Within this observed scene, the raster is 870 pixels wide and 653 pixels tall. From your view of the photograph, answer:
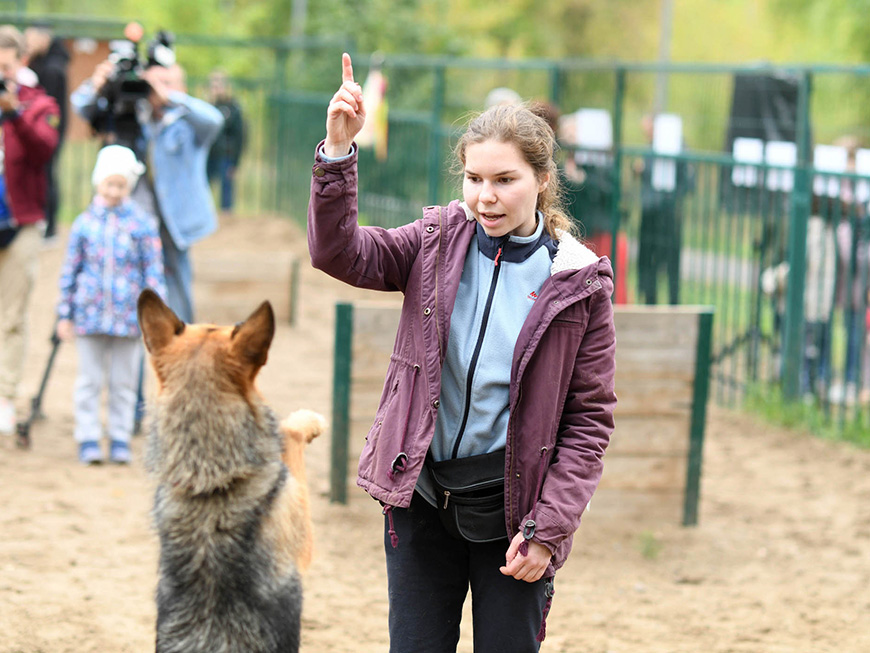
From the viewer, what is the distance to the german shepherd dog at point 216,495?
8.95 ft

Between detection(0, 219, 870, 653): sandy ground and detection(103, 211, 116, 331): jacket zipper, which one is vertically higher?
detection(103, 211, 116, 331): jacket zipper

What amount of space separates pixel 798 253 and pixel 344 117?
6.45 meters

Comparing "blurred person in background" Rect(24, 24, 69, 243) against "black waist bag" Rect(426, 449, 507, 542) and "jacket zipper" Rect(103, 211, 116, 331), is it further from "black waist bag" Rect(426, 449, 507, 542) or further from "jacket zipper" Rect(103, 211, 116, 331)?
"black waist bag" Rect(426, 449, 507, 542)

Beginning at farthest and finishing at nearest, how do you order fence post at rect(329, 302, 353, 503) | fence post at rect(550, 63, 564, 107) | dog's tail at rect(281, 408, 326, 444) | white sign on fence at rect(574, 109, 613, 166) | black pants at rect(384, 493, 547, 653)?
1. white sign on fence at rect(574, 109, 613, 166)
2. fence post at rect(550, 63, 564, 107)
3. fence post at rect(329, 302, 353, 503)
4. dog's tail at rect(281, 408, 326, 444)
5. black pants at rect(384, 493, 547, 653)

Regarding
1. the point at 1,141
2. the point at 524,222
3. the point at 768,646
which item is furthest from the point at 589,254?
the point at 1,141

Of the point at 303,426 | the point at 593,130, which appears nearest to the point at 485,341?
the point at 303,426

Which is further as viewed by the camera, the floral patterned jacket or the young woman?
the floral patterned jacket

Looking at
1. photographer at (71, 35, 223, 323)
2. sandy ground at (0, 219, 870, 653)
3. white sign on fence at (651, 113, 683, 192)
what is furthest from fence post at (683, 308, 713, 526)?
white sign on fence at (651, 113, 683, 192)

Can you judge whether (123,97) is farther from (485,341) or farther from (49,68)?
(49,68)

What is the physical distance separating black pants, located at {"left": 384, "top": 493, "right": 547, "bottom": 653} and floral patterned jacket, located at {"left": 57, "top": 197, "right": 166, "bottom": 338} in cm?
369

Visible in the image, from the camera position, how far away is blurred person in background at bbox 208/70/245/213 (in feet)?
53.0

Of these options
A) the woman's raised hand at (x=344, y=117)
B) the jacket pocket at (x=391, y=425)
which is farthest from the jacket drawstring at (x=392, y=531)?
the woman's raised hand at (x=344, y=117)

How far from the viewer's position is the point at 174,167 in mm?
7141

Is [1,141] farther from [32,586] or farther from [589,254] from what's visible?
[589,254]
